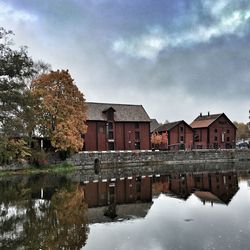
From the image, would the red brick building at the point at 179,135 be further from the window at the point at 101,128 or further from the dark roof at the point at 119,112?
the window at the point at 101,128

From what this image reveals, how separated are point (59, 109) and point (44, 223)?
3300 cm

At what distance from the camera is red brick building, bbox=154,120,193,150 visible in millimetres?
76500

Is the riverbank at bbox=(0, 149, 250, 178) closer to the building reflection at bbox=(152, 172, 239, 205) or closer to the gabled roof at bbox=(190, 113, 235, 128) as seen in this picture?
the gabled roof at bbox=(190, 113, 235, 128)

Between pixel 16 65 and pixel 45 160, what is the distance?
61.3 ft

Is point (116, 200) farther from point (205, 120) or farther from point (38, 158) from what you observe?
point (205, 120)

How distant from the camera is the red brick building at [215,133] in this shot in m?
80.2

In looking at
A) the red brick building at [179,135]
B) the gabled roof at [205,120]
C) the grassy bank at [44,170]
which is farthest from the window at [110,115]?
the gabled roof at [205,120]

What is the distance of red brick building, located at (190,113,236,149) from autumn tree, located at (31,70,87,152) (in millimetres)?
38640

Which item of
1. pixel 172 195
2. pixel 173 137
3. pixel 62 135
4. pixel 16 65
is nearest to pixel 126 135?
pixel 173 137

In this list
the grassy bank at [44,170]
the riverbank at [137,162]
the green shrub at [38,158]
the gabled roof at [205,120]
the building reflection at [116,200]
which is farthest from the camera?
the gabled roof at [205,120]

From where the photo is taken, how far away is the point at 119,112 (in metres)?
66.3

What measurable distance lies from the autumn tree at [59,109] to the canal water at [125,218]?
18829mm

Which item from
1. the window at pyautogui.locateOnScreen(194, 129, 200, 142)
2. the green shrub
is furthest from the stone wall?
the window at pyautogui.locateOnScreen(194, 129, 200, 142)

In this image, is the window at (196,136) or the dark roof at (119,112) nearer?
the dark roof at (119,112)
